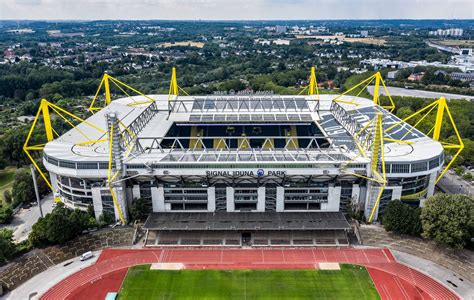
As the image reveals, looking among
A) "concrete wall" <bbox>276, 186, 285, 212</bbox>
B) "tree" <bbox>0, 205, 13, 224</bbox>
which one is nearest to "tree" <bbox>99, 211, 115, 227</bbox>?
"tree" <bbox>0, 205, 13, 224</bbox>

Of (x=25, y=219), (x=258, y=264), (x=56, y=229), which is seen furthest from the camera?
(x=25, y=219)

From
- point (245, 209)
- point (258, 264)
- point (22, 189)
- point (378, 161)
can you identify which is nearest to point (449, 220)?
point (378, 161)

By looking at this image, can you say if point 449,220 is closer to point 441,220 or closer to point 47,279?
point 441,220

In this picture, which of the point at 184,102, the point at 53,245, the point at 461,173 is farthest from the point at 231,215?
the point at 461,173

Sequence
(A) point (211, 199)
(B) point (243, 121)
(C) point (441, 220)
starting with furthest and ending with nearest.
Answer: (B) point (243, 121) → (A) point (211, 199) → (C) point (441, 220)

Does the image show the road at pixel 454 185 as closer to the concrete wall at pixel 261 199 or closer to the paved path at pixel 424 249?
the paved path at pixel 424 249

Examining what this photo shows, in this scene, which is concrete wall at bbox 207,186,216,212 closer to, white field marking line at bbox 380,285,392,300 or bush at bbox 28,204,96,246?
bush at bbox 28,204,96,246

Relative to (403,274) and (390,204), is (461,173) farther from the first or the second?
(403,274)
